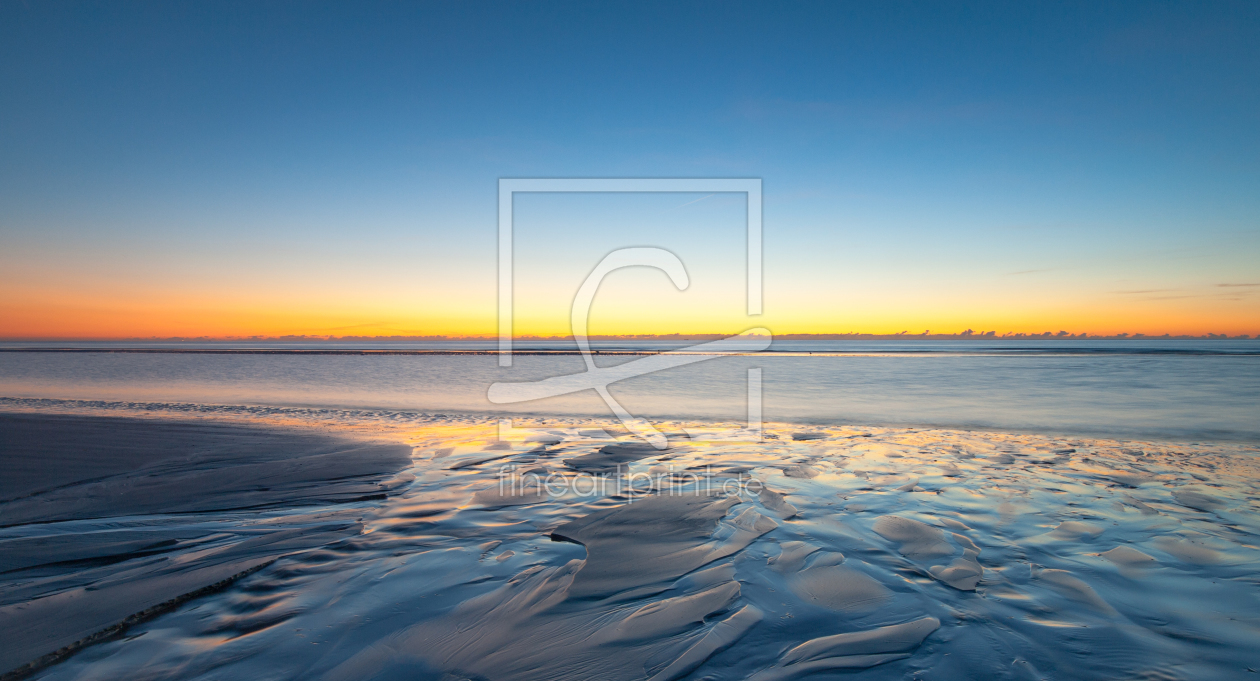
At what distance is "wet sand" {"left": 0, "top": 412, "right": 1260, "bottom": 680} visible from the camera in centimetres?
257

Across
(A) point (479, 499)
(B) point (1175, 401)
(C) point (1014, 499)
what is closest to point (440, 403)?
(A) point (479, 499)

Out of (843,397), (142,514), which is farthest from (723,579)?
(843,397)

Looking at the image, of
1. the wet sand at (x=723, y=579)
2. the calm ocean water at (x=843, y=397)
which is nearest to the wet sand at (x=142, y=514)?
the wet sand at (x=723, y=579)

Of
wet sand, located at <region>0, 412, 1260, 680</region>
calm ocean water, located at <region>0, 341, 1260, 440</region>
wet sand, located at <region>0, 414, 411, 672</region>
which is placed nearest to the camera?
wet sand, located at <region>0, 412, 1260, 680</region>

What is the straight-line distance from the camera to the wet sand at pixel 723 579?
257 centimetres

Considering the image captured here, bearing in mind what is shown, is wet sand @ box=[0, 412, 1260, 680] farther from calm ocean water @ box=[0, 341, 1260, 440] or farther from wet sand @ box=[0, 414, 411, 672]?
→ calm ocean water @ box=[0, 341, 1260, 440]

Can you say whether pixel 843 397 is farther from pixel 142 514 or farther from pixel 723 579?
pixel 142 514

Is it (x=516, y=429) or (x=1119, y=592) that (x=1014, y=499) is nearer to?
(x=1119, y=592)

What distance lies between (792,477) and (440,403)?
10.9m

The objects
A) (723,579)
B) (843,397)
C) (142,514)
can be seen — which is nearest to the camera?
(723,579)

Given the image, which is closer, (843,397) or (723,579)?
(723,579)

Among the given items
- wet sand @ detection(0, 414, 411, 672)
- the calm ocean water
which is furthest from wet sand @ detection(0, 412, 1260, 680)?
the calm ocean water

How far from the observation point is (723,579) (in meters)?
3.46

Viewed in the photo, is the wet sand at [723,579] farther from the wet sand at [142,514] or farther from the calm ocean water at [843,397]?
the calm ocean water at [843,397]
